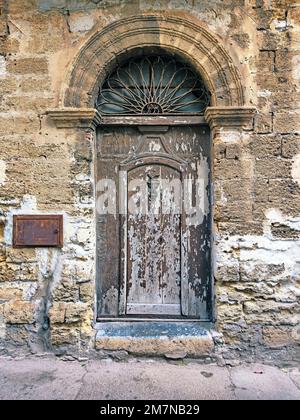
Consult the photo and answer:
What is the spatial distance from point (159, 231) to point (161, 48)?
6.24 feet

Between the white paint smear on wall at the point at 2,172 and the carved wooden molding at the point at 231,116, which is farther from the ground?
the carved wooden molding at the point at 231,116

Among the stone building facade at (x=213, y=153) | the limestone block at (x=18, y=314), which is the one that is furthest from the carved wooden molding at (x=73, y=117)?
the limestone block at (x=18, y=314)

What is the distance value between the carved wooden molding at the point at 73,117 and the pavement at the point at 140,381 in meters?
2.36

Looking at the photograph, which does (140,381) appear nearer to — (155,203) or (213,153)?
(155,203)

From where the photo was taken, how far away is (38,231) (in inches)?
146

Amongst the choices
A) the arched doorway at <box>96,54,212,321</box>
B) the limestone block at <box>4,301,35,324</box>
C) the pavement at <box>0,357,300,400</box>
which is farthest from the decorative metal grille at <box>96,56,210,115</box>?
the pavement at <box>0,357,300,400</box>

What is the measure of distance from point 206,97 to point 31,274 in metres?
2.60

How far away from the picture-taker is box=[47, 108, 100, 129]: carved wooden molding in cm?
366

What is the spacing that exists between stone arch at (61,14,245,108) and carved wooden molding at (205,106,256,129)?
8 centimetres

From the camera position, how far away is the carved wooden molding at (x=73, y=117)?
3664 millimetres

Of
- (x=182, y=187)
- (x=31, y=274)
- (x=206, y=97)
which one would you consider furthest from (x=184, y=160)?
(x=31, y=274)

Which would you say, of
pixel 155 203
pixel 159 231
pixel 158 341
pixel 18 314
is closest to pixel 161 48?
pixel 155 203

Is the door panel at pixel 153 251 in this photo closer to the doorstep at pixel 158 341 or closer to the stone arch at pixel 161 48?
the doorstep at pixel 158 341

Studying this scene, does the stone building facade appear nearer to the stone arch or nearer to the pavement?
the stone arch
